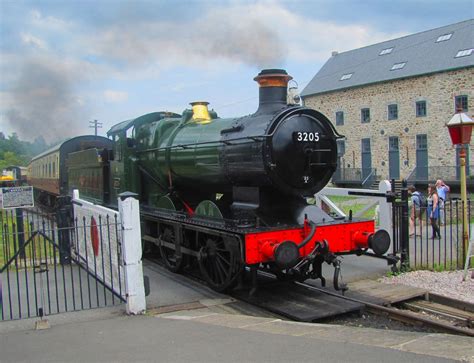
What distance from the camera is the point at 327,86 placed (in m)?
38.5

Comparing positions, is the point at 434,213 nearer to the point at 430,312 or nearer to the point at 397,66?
the point at 430,312

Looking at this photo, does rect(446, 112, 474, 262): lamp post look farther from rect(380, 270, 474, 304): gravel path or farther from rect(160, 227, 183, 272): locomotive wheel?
rect(160, 227, 183, 272): locomotive wheel

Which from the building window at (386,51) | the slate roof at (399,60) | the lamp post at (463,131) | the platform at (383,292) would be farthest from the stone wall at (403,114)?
the platform at (383,292)

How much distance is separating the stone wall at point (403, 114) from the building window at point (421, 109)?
219 mm

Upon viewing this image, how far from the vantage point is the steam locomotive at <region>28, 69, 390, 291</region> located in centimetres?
638

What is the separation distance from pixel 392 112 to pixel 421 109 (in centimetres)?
224

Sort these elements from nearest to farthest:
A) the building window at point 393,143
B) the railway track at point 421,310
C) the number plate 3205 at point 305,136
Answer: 1. the railway track at point 421,310
2. the number plate 3205 at point 305,136
3. the building window at point 393,143

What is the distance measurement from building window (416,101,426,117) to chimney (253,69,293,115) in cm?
2724

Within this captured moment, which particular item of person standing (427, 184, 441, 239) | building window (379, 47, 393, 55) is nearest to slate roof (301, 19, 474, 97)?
building window (379, 47, 393, 55)

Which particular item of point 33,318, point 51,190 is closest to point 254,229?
point 33,318

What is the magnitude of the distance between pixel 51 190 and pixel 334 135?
17067 mm

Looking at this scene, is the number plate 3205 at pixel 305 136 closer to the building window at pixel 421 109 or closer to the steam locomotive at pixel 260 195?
the steam locomotive at pixel 260 195

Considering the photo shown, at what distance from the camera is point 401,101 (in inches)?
1291

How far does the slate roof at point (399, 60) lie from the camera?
1215 inches
